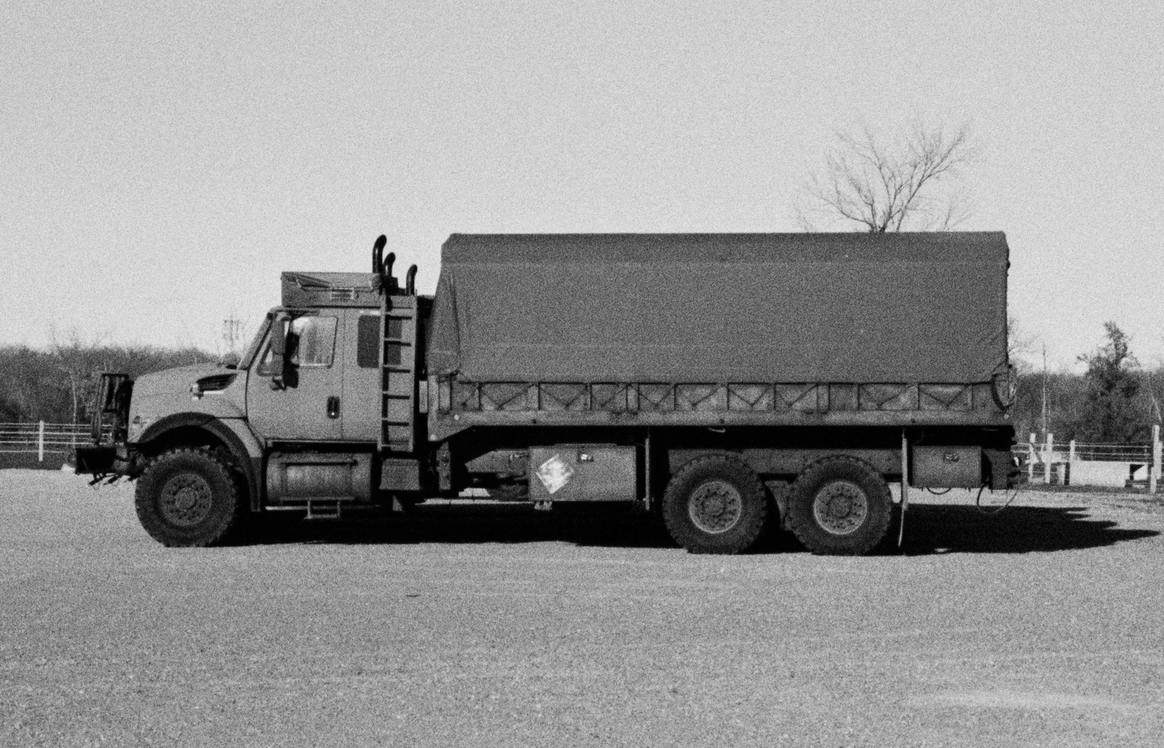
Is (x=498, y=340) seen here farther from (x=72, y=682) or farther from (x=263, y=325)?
(x=72, y=682)

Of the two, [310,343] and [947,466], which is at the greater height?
[310,343]

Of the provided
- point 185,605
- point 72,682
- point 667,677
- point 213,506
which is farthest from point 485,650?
point 213,506

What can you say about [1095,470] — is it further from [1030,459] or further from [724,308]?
[724,308]

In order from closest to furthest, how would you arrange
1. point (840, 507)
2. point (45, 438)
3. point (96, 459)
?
point (840, 507)
point (96, 459)
point (45, 438)

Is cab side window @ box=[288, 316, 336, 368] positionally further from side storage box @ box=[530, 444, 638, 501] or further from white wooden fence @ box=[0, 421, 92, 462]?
white wooden fence @ box=[0, 421, 92, 462]

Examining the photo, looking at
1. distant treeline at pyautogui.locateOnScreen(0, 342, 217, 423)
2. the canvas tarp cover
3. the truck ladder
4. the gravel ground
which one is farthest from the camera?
distant treeline at pyautogui.locateOnScreen(0, 342, 217, 423)

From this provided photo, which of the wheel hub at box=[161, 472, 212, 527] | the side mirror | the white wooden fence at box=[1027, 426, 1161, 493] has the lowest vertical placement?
the wheel hub at box=[161, 472, 212, 527]

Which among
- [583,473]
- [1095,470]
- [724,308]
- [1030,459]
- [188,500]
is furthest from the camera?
[1095,470]

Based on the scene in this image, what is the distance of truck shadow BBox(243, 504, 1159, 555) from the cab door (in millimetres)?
1646

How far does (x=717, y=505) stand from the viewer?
17344 millimetres

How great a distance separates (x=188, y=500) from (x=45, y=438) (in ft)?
126

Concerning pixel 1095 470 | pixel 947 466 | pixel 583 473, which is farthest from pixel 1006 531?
pixel 1095 470

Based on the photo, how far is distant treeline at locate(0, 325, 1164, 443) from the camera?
52.6 meters

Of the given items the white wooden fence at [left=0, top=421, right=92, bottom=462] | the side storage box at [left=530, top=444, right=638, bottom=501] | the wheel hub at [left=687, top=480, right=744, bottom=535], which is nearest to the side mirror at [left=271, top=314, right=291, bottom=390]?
the side storage box at [left=530, top=444, right=638, bottom=501]
